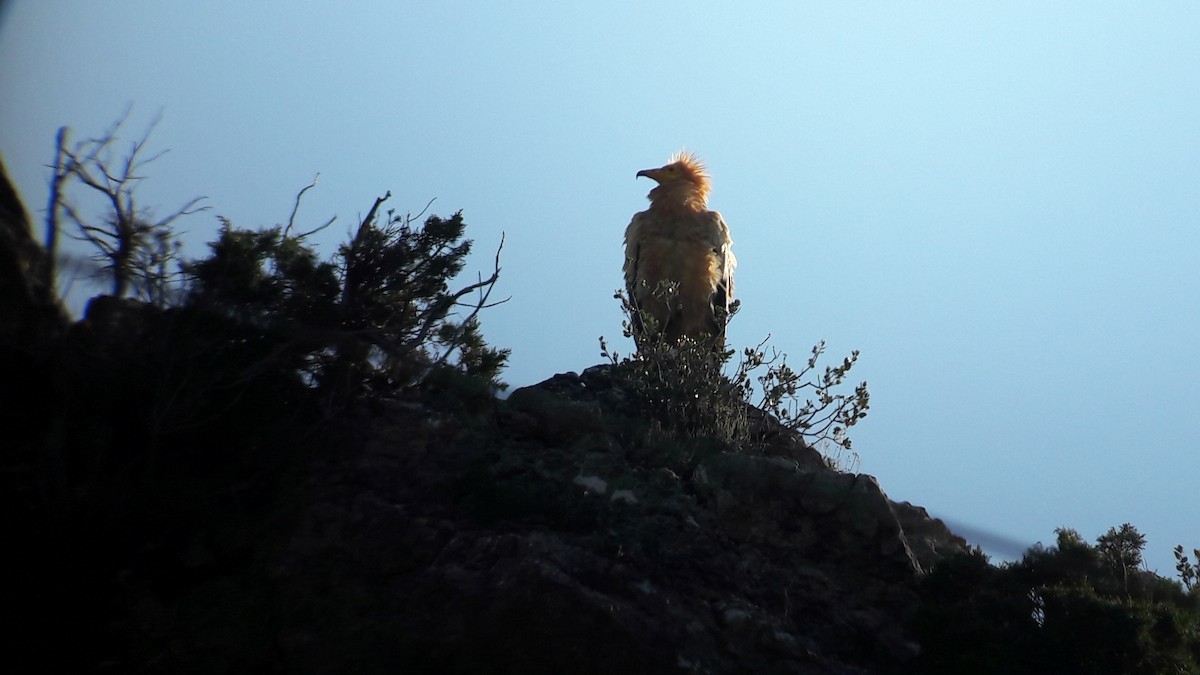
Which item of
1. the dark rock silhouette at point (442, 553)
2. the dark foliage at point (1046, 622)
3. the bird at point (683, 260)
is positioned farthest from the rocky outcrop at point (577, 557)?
the bird at point (683, 260)

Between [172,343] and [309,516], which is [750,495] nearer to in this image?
[309,516]

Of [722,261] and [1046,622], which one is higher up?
[722,261]

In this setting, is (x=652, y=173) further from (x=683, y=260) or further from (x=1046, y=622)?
(x=1046, y=622)

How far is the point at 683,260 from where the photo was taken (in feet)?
38.5

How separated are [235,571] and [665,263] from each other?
702cm

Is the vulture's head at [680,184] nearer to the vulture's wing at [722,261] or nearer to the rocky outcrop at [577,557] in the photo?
the vulture's wing at [722,261]

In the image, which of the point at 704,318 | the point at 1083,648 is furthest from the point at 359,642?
the point at 704,318

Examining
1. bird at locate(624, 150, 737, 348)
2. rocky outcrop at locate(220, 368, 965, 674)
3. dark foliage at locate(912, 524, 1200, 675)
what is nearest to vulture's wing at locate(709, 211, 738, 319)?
bird at locate(624, 150, 737, 348)

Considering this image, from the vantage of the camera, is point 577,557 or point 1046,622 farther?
point 1046,622

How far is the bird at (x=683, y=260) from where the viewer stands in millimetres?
11633

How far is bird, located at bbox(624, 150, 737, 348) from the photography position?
458 inches

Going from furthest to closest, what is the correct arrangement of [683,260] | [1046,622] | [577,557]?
1. [683,260]
2. [1046,622]
3. [577,557]

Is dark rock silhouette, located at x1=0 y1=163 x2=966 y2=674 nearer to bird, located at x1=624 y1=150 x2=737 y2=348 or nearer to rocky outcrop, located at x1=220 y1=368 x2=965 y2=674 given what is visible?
rocky outcrop, located at x1=220 y1=368 x2=965 y2=674

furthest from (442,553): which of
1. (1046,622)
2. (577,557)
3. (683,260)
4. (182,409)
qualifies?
(683,260)
